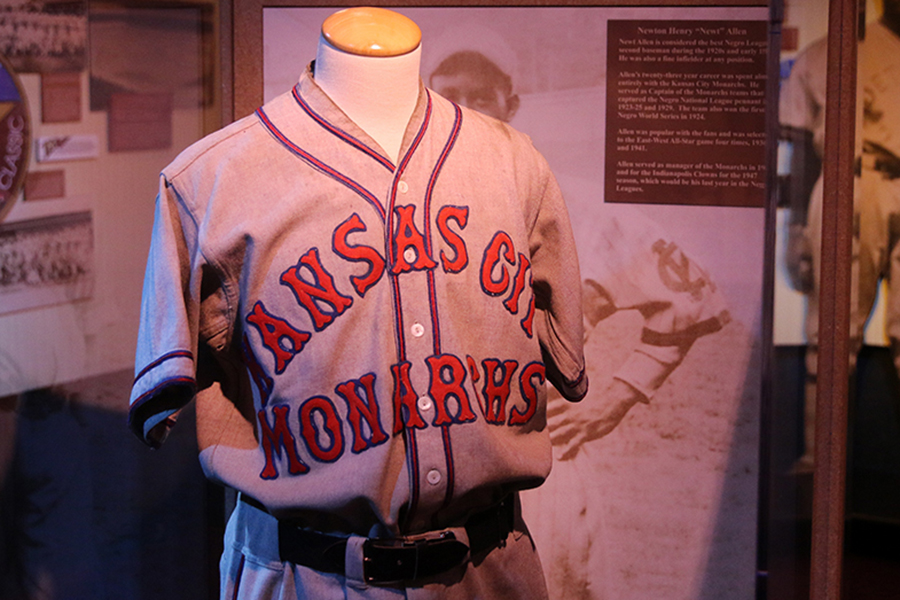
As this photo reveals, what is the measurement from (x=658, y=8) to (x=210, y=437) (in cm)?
143

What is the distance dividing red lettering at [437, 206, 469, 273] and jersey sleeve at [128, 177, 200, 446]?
357mm

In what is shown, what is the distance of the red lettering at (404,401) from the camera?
3.80ft

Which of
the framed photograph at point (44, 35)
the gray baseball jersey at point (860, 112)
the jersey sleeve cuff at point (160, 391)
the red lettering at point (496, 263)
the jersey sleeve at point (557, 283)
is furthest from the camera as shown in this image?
the framed photograph at point (44, 35)

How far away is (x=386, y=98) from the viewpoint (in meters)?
1.29

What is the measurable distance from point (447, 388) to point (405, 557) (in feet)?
0.79

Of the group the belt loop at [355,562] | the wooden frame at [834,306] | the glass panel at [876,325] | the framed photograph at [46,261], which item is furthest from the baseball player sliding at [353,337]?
the framed photograph at [46,261]

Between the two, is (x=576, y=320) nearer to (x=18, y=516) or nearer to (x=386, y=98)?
(x=386, y=98)

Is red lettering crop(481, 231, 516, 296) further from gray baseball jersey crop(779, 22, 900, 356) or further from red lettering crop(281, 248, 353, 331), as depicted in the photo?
gray baseball jersey crop(779, 22, 900, 356)

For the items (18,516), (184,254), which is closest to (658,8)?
(184,254)

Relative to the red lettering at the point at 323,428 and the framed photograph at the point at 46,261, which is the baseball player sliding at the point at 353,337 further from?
the framed photograph at the point at 46,261

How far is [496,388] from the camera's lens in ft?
4.07

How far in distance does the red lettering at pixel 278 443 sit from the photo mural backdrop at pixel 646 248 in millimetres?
1073

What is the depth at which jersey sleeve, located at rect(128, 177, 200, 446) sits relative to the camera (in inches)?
Answer: 45.3

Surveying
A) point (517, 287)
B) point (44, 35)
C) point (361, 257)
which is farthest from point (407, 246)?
point (44, 35)
